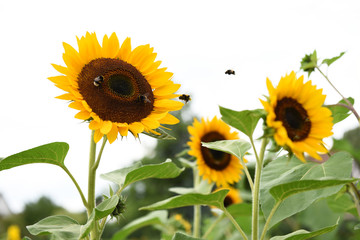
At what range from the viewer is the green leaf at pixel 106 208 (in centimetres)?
109

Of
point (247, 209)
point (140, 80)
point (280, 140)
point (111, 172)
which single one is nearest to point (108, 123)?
A: point (140, 80)

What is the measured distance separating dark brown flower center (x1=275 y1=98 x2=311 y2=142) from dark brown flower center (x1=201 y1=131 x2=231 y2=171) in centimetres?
119

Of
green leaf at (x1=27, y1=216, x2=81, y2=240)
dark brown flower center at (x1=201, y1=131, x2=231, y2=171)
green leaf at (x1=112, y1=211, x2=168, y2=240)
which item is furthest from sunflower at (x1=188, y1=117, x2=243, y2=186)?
green leaf at (x1=27, y1=216, x2=81, y2=240)

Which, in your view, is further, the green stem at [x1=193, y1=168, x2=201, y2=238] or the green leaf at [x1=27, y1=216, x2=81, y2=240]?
the green stem at [x1=193, y1=168, x2=201, y2=238]

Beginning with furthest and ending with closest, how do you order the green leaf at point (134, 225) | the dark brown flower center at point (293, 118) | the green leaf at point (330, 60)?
the green leaf at point (134, 225), the green leaf at point (330, 60), the dark brown flower center at point (293, 118)

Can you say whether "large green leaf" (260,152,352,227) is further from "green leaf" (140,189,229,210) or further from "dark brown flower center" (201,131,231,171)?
"dark brown flower center" (201,131,231,171)

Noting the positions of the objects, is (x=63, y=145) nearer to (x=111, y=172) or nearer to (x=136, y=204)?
(x=111, y=172)

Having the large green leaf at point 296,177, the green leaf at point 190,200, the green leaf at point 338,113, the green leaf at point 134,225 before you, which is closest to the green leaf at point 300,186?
the large green leaf at point 296,177

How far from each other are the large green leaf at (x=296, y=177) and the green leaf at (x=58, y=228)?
60 cm

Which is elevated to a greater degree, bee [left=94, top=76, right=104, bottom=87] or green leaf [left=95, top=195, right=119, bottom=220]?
bee [left=94, top=76, right=104, bottom=87]

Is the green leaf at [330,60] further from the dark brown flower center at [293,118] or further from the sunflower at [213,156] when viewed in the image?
the sunflower at [213,156]

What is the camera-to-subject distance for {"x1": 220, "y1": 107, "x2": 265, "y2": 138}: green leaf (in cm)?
111

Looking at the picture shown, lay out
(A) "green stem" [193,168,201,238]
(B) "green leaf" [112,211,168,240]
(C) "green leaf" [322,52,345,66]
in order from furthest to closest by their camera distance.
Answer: (A) "green stem" [193,168,201,238] < (B) "green leaf" [112,211,168,240] < (C) "green leaf" [322,52,345,66]

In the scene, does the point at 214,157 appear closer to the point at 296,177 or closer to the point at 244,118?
the point at 296,177
